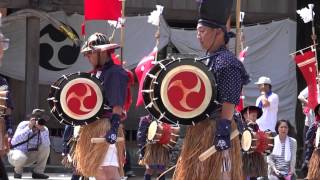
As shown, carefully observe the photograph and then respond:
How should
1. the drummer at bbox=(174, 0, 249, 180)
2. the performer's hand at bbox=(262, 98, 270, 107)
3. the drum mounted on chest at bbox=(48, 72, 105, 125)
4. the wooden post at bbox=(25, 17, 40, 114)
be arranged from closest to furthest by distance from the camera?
the drummer at bbox=(174, 0, 249, 180) → the drum mounted on chest at bbox=(48, 72, 105, 125) → the performer's hand at bbox=(262, 98, 270, 107) → the wooden post at bbox=(25, 17, 40, 114)

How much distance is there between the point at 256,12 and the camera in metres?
17.9


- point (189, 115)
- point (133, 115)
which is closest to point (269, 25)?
point (133, 115)

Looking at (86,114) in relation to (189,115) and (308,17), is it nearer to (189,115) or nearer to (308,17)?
(189,115)

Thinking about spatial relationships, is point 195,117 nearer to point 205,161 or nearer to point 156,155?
point 205,161

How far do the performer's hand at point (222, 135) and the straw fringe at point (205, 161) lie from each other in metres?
0.16

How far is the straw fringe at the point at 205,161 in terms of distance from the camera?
629 cm

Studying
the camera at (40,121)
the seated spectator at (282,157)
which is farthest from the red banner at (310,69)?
the camera at (40,121)

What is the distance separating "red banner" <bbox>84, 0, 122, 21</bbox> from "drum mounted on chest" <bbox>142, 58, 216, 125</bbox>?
600 centimetres

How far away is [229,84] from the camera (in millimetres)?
6301

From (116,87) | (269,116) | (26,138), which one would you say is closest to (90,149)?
(116,87)

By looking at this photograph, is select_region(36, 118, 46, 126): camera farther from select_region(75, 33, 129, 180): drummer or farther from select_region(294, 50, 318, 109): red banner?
select_region(75, 33, 129, 180): drummer

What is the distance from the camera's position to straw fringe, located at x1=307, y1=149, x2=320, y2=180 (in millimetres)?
10602


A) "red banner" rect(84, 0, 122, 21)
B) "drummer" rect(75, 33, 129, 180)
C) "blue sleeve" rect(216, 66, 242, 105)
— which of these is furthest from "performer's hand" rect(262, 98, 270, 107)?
"blue sleeve" rect(216, 66, 242, 105)

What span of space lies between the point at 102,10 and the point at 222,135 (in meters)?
6.45
